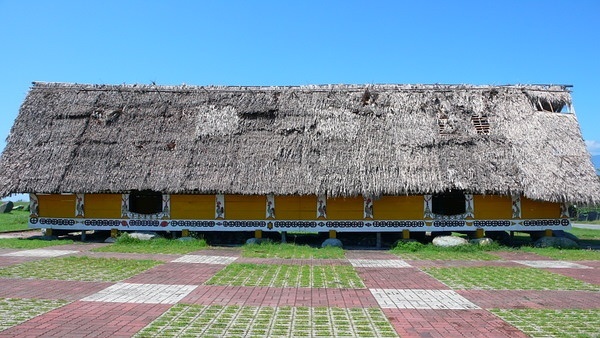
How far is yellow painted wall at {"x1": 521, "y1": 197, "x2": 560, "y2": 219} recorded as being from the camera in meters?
15.8

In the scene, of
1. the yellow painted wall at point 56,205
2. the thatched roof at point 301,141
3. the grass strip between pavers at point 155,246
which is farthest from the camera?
the yellow painted wall at point 56,205

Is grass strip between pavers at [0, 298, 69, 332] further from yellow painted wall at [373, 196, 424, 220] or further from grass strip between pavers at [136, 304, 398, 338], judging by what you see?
yellow painted wall at [373, 196, 424, 220]

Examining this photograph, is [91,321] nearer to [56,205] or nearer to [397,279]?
[397,279]

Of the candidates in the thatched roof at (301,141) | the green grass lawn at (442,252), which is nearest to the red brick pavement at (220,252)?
the thatched roof at (301,141)

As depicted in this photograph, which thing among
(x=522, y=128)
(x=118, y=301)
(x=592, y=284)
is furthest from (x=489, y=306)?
(x=522, y=128)

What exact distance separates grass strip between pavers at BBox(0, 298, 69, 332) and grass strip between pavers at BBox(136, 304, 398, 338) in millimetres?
1762

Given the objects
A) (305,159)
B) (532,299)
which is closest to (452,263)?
(532,299)

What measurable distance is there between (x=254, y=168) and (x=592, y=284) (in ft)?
33.9

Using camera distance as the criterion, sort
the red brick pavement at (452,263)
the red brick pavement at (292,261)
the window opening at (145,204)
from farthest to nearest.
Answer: the window opening at (145,204) → the red brick pavement at (292,261) → the red brick pavement at (452,263)

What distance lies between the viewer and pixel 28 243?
14.7 metres

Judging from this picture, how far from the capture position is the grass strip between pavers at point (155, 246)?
44.3 feet

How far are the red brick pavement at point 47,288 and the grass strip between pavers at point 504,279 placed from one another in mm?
6770

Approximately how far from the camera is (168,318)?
6117 mm

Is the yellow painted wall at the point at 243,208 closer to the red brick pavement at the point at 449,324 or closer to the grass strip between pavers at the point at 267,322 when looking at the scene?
the grass strip between pavers at the point at 267,322
